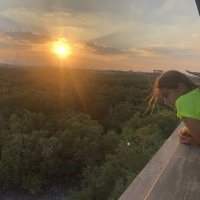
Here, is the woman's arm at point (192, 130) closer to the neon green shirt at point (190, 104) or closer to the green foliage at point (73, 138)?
the neon green shirt at point (190, 104)

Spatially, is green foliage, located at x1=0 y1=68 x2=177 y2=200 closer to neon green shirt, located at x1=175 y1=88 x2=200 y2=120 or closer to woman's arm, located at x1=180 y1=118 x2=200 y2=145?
woman's arm, located at x1=180 y1=118 x2=200 y2=145

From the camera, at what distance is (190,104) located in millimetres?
1164

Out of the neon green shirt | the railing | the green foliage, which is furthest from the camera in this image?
the green foliage

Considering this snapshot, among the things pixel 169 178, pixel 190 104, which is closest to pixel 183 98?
pixel 190 104

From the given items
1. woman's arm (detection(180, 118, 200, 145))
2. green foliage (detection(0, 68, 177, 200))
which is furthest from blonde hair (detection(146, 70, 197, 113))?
green foliage (detection(0, 68, 177, 200))

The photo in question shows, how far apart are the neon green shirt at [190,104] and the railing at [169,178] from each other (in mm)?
115

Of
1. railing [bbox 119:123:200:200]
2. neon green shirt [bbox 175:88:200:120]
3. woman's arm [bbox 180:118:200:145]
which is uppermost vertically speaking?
neon green shirt [bbox 175:88:200:120]

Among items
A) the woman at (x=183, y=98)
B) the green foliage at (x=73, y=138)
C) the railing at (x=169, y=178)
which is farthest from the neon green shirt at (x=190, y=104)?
the green foliage at (x=73, y=138)

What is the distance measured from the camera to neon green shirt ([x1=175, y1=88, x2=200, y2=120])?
3.80ft

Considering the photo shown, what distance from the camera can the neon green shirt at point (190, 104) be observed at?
3.80 feet

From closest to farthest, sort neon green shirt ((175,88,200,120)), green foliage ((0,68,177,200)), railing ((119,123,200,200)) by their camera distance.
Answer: railing ((119,123,200,200))
neon green shirt ((175,88,200,120))
green foliage ((0,68,177,200))

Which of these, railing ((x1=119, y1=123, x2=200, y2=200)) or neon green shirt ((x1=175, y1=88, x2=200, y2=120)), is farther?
neon green shirt ((x1=175, y1=88, x2=200, y2=120))

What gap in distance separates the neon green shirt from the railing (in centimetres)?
11

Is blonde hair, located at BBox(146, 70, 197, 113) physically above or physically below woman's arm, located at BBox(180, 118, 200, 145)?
above
